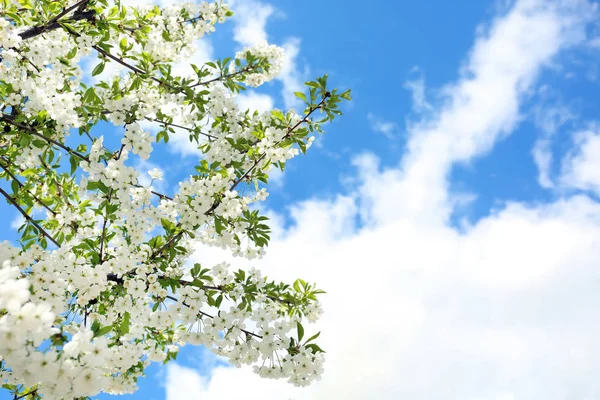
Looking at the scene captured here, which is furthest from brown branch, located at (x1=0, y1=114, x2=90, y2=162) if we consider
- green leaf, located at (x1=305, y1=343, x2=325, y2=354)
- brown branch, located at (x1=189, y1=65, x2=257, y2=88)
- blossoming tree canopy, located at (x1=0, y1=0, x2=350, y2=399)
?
green leaf, located at (x1=305, y1=343, x2=325, y2=354)

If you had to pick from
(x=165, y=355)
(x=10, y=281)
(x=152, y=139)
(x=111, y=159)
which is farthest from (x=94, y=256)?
(x=10, y=281)

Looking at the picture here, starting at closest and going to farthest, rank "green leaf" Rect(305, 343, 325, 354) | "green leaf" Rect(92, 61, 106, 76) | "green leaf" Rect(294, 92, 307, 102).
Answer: "green leaf" Rect(305, 343, 325, 354)
"green leaf" Rect(294, 92, 307, 102)
"green leaf" Rect(92, 61, 106, 76)

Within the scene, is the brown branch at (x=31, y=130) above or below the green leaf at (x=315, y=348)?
above

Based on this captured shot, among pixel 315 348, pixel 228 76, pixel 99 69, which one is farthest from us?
pixel 228 76

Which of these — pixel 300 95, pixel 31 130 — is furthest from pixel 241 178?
pixel 31 130

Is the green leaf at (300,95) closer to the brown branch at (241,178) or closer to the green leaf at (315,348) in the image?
the brown branch at (241,178)

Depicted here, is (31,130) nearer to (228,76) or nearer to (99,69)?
(99,69)

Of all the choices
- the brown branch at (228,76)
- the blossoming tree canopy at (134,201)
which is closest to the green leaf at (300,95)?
the blossoming tree canopy at (134,201)

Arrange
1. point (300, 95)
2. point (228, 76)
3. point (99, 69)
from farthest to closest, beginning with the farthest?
point (228, 76) < point (99, 69) < point (300, 95)

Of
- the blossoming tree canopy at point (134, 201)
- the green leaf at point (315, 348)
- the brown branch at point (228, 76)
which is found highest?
the brown branch at point (228, 76)

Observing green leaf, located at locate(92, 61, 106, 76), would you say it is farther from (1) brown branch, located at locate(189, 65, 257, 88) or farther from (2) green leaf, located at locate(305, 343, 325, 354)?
(2) green leaf, located at locate(305, 343, 325, 354)

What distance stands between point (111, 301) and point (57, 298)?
1.36 m

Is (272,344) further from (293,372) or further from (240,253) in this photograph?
(240,253)

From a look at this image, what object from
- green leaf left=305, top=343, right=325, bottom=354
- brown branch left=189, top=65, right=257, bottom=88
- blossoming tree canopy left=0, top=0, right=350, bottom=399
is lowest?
green leaf left=305, top=343, right=325, bottom=354
